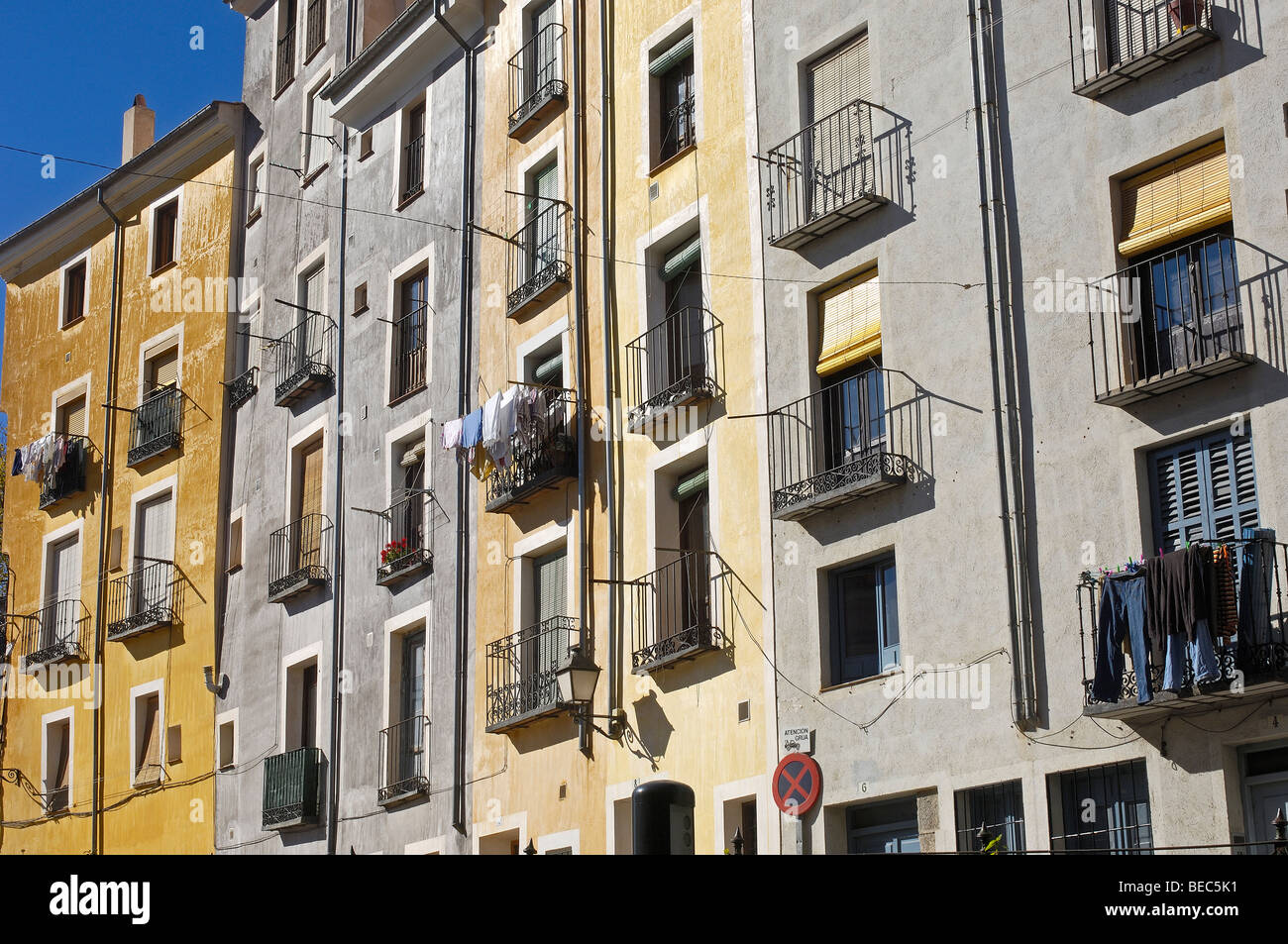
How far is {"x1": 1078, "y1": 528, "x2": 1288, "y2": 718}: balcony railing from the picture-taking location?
15445 millimetres

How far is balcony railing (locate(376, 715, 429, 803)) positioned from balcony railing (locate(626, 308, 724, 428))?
7.19m

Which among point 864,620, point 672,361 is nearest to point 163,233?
point 672,361

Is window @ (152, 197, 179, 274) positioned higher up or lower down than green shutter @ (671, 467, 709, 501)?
higher up

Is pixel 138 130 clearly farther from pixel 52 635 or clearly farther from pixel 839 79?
pixel 839 79

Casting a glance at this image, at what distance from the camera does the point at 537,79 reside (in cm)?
2947

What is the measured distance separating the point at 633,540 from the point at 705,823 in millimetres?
4174

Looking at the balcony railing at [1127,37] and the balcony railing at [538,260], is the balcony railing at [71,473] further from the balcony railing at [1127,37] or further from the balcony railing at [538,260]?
the balcony railing at [1127,37]

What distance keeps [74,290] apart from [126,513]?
304 inches

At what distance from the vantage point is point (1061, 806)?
17844 mm

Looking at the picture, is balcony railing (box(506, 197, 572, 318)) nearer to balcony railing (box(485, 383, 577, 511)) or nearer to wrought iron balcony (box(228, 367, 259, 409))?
balcony railing (box(485, 383, 577, 511))

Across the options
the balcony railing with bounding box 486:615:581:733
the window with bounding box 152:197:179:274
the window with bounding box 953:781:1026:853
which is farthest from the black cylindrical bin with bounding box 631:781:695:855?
the window with bounding box 152:197:179:274
